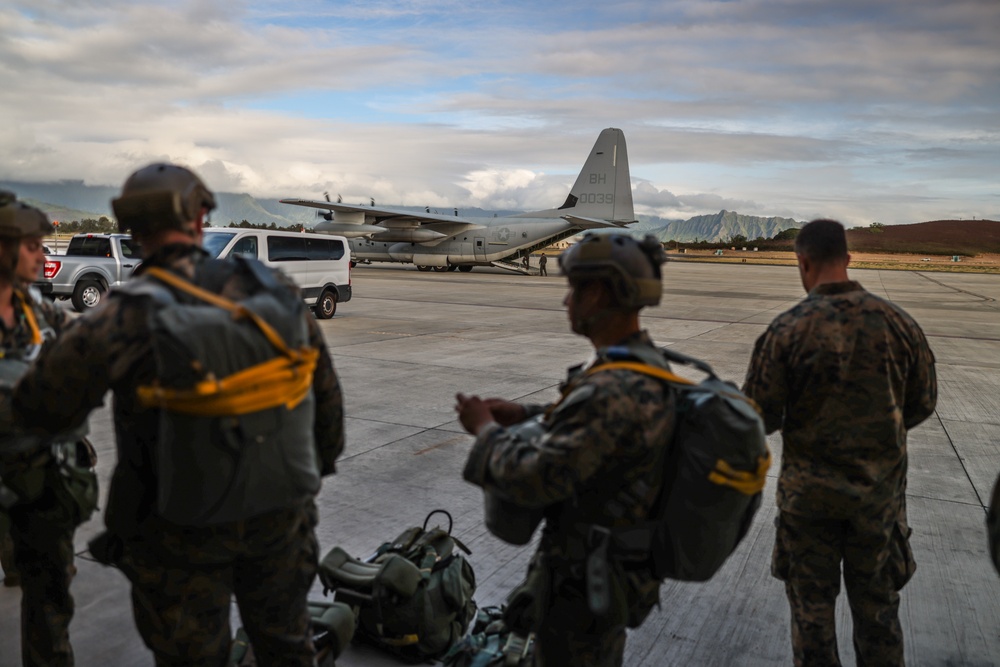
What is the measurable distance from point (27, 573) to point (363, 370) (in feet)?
23.9

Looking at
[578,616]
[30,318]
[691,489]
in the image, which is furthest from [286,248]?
[691,489]

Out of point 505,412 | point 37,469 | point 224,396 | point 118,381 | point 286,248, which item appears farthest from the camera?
point 286,248

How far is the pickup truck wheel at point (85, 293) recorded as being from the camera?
1561 centimetres

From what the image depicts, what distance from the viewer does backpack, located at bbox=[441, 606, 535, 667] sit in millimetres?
2852

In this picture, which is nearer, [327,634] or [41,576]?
[41,576]

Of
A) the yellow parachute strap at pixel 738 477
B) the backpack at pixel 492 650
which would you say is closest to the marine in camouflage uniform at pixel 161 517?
the backpack at pixel 492 650

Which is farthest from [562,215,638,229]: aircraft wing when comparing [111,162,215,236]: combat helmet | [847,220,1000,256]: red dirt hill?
[847,220,1000,256]: red dirt hill

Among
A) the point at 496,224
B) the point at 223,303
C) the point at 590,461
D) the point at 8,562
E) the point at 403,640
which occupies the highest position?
the point at 496,224

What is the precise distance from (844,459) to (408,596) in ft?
6.53

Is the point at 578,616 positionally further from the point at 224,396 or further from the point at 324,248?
the point at 324,248

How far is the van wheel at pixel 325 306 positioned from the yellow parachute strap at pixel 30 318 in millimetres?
12868

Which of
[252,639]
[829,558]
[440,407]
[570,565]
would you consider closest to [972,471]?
[829,558]

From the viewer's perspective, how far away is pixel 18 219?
2.79 metres

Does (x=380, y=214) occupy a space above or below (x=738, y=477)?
above
